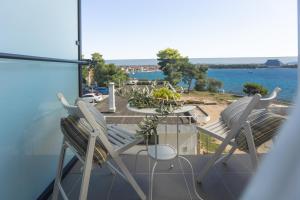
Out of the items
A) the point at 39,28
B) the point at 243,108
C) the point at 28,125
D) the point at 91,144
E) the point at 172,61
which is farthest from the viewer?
the point at 172,61

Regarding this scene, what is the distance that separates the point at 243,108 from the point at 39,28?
1552mm

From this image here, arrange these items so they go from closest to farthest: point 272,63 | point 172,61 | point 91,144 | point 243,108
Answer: point 91,144
point 243,108
point 272,63
point 172,61

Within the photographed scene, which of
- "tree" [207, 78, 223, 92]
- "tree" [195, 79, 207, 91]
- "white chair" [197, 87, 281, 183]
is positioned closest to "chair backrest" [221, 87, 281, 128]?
"white chair" [197, 87, 281, 183]

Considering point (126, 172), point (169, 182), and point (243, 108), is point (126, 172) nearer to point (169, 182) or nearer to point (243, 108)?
point (169, 182)

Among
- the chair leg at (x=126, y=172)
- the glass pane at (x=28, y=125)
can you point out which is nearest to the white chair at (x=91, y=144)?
the chair leg at (x=126, y=172)

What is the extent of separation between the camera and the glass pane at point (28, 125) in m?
1.34

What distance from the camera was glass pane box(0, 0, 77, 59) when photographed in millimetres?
1348

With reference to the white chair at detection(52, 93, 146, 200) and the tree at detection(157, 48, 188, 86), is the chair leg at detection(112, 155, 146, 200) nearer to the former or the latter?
the white chair at detection(52, 93, 146, 200)

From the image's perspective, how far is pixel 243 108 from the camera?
2.00m

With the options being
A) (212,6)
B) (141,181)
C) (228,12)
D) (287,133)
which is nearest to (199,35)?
(228,12)

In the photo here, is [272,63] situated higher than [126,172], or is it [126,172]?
[272,63]

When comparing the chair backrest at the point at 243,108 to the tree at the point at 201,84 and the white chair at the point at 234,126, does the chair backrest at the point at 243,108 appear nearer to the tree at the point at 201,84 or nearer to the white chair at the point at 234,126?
the white chair at the point at 234,126

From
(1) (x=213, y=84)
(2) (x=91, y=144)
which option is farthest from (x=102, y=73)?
(1) (x=213, y=84)

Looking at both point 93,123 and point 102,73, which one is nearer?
point 93,123
